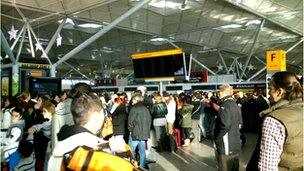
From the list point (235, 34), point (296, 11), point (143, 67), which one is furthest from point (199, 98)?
point (235, 34)

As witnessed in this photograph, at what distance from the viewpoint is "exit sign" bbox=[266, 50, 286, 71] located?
11.0m

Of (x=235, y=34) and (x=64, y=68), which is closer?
(x=235, y=34)

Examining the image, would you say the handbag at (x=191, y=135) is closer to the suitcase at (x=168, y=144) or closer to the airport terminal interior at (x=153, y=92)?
the airport terminal interior at (x=153, y=92)

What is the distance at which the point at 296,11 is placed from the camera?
23781 mm

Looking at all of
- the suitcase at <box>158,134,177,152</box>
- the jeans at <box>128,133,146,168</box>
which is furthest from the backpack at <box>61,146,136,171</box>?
the suitcase at <box>158,134,177,152</box>

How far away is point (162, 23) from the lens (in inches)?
1052

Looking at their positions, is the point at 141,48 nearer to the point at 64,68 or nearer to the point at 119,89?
the point at 119,89

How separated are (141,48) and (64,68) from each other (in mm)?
16860

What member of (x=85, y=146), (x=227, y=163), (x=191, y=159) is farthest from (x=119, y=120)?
(x=85, y=146)

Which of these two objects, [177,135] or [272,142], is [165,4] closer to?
[177,135]

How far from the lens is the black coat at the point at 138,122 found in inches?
334

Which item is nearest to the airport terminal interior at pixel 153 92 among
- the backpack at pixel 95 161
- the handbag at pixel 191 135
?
the backpack at pixel 95 161

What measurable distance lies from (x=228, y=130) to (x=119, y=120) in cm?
A: 368

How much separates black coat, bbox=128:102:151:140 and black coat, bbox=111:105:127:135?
0.48 m
